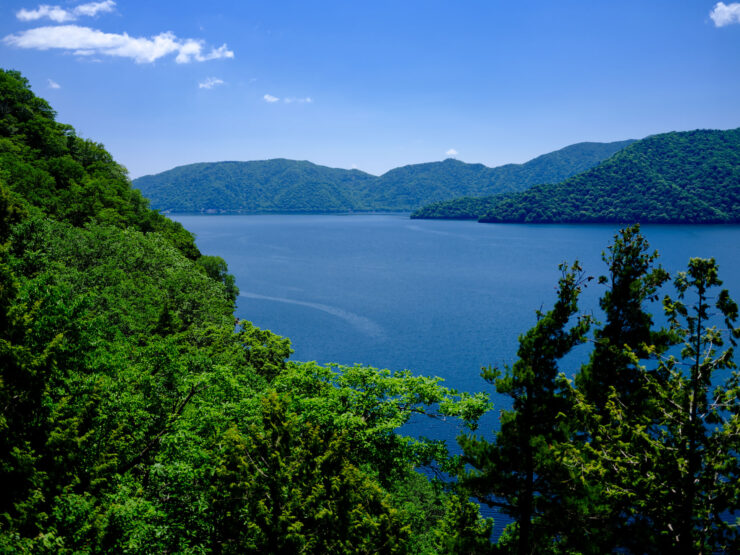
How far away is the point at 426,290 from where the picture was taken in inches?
3514

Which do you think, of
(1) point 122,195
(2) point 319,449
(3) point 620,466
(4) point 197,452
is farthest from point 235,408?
(1) point 122,195

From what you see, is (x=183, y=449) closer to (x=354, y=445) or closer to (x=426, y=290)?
(x=354, y=445)

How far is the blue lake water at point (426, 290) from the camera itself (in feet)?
179

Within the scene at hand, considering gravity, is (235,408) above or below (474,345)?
above

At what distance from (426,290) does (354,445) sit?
75193 mm

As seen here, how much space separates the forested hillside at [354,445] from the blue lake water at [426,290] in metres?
5.28

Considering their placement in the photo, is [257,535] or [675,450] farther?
[257,535]

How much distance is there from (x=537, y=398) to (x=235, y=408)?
33.8ft

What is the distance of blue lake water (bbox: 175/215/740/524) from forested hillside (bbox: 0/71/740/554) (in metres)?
5.28

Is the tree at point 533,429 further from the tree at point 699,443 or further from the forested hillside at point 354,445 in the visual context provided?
the tree at point 699,443

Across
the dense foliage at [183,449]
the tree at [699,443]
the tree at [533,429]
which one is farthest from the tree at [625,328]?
the tree at [699,443]

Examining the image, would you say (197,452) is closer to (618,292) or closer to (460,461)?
(460,461)

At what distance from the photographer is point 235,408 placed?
15.3 meters

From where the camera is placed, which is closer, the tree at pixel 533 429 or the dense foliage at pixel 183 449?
the dense foliage at pixel 183 449
